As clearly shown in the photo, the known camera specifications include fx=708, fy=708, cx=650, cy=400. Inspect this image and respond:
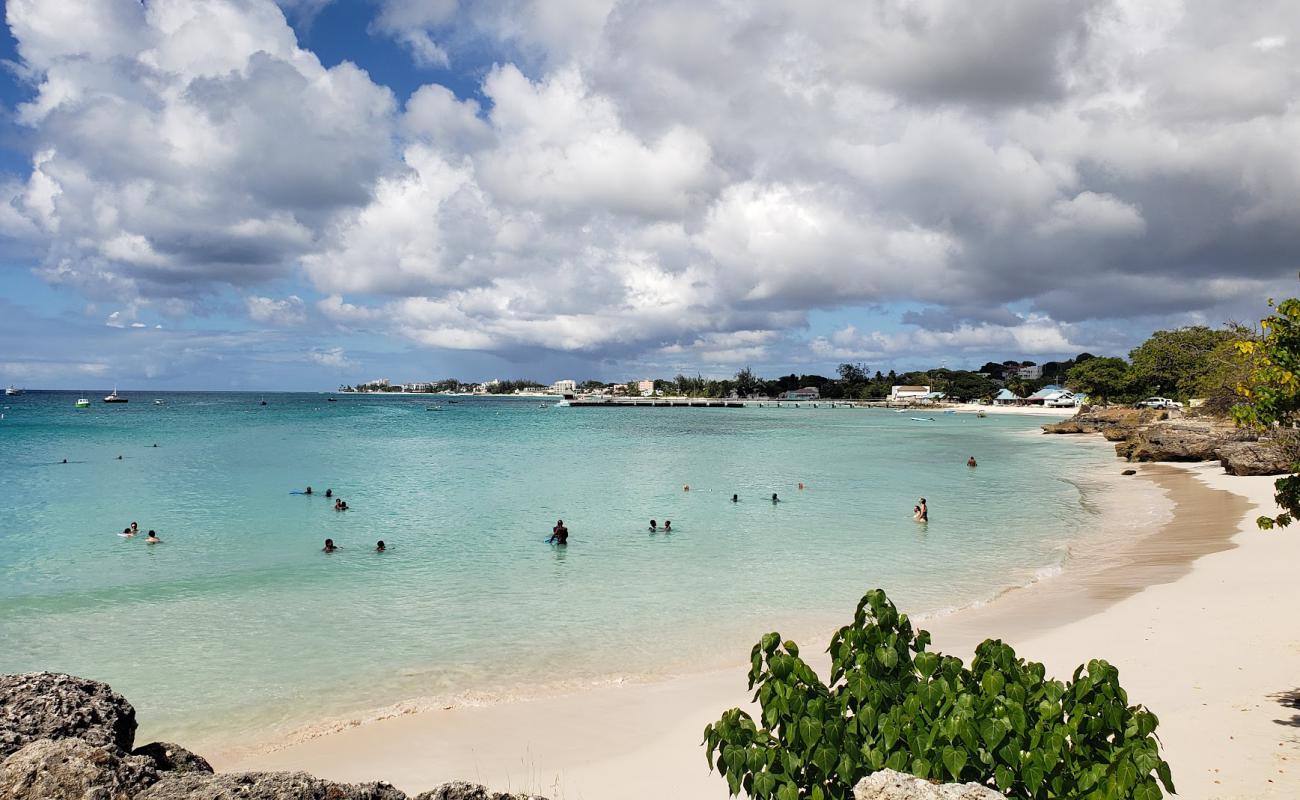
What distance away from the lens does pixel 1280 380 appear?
295 inches

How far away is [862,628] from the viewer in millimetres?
4676

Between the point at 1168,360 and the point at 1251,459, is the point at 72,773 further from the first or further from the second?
the point at 1168,360

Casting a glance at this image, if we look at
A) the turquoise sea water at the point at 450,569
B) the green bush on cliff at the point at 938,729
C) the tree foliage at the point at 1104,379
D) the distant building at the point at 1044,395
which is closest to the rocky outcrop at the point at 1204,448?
the turquoise sea water at the point at 450,569

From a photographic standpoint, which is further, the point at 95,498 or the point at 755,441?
the point at 755,441

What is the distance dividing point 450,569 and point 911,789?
20.8m

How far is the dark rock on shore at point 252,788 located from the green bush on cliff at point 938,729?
2047 mm

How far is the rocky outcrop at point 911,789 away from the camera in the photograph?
3.59 m

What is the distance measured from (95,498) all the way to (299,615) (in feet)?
93.3

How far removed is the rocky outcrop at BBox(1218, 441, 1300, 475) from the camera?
36.2m

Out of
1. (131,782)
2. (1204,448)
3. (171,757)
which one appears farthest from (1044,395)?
(131,782)

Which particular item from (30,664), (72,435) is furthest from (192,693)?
(72,435)

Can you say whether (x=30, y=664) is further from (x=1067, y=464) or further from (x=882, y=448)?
(x=882, y=448)

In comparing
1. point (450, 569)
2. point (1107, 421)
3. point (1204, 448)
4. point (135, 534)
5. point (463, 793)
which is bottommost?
point (450, 569)

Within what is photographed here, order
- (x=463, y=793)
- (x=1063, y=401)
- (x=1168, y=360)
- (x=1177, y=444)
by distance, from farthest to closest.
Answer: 1. (x=1063, y=401)
2. (x=1168, y=360)
3. (x=1177, y=444)
4. (x=463, y=793)
